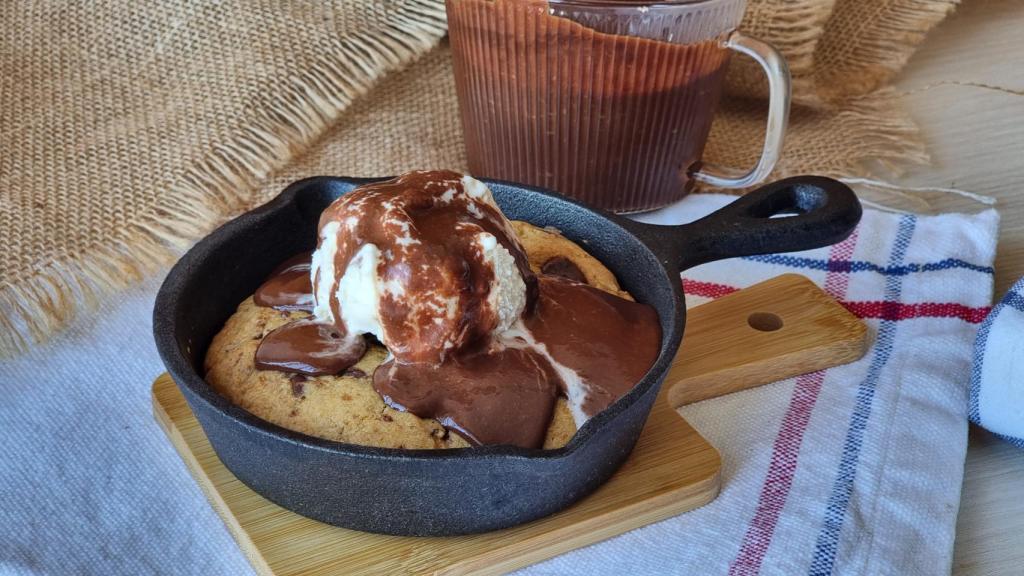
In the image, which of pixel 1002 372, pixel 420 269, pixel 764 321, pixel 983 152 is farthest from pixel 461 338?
pixel 983 152

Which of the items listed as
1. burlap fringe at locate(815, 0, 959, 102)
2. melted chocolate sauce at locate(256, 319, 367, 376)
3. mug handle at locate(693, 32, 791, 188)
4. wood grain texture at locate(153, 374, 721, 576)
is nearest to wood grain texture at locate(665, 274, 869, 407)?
wood grain texture at locate(153, 374, 721, 576)

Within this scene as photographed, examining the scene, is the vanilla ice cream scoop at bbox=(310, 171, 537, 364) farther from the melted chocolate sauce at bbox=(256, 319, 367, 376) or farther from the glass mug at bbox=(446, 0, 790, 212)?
the glass mug at bbox=(446, 0, 790, 212)

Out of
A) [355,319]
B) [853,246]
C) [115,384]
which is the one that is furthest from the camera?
[853,246]

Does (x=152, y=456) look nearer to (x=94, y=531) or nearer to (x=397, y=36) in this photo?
(x=94, y=531)

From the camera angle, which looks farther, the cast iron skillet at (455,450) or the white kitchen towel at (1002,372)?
the white kitchen towel at (1002,372)

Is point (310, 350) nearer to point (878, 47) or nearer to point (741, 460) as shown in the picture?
point (741, 460)

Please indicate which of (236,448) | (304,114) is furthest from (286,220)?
(304,114)

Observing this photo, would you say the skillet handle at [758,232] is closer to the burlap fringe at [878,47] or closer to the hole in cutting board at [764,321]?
the hole in cutting board at [764,321]

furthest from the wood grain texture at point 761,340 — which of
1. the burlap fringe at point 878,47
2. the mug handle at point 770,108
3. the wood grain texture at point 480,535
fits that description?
the burlap fringe at point 878,47
